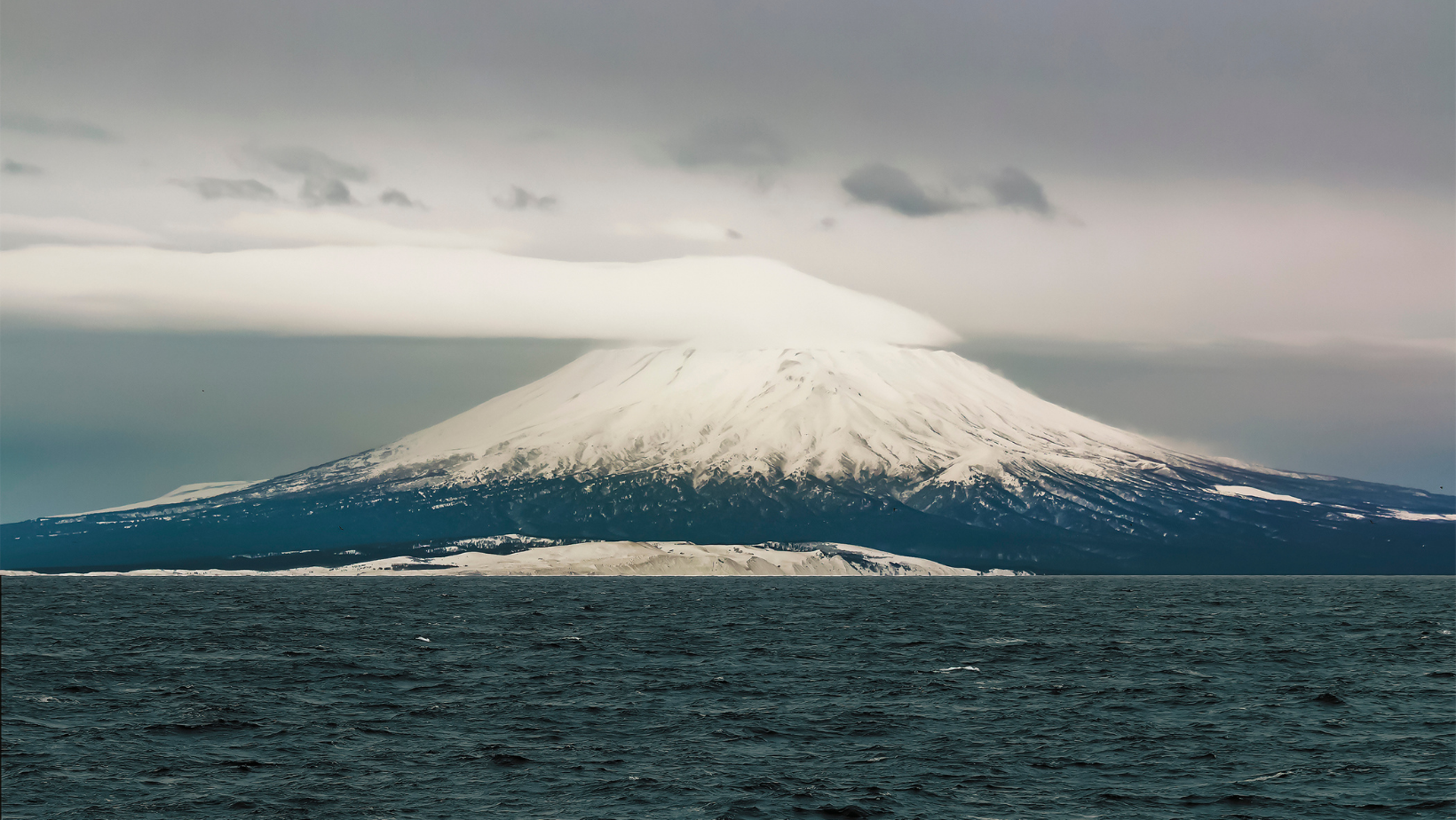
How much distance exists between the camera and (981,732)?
60906mm

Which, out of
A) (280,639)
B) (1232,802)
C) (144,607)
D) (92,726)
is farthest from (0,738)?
(144,607)

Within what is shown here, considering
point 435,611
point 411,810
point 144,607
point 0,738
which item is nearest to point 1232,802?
point 411,810

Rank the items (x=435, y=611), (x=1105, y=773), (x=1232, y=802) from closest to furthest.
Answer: (x=1232, y=802)
(x=1105, y=773)
(x=435, y=611)

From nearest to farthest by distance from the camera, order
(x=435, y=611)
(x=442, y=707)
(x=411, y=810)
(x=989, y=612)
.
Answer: (x=411, y=810) < (x=442, y=707) < (x=435, y=611) < (x=989, y=612)

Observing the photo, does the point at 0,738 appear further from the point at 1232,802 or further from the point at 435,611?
the point at 435,611

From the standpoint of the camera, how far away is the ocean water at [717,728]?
4609cm

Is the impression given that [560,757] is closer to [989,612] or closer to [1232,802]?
[1232,802]

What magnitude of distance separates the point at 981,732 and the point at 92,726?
42.5 meters

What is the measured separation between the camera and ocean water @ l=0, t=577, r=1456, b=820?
4609 cm

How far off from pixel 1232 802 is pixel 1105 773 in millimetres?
5659

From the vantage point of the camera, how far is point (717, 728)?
200 ft

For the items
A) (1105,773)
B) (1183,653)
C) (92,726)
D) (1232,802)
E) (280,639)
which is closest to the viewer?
(1232,802)

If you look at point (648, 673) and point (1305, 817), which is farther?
point (648, 673)

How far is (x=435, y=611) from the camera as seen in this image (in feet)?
565
